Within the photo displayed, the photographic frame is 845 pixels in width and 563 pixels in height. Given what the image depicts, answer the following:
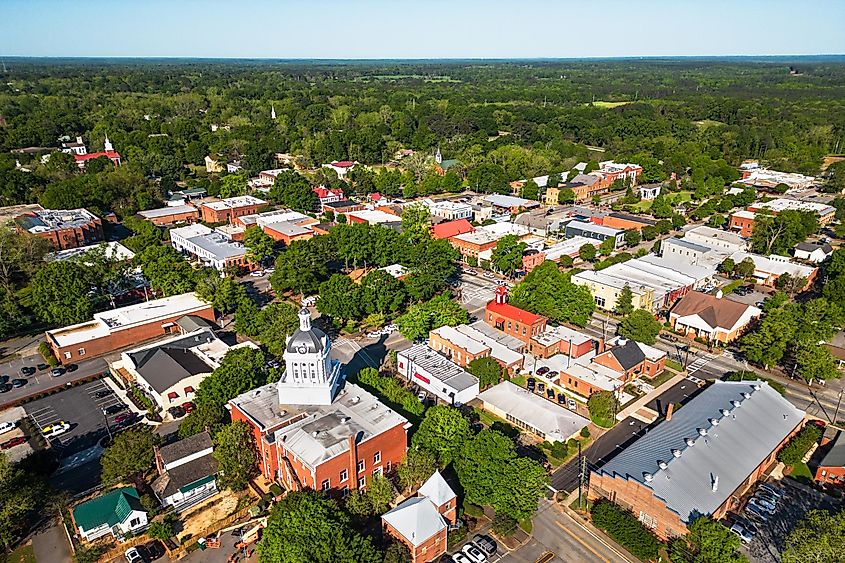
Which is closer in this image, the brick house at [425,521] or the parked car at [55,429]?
the brick house at [425,521]

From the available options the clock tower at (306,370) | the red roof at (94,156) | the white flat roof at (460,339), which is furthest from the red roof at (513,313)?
the red roof at (94,156)

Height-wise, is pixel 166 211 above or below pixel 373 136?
below

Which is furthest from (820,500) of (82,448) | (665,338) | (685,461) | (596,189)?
(596,189)

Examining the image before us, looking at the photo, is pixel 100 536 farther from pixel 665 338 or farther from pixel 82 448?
pixel 665 338

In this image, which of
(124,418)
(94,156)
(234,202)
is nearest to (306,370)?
(124,418)

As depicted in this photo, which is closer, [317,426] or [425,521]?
[425,521]

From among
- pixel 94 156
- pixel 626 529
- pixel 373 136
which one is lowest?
pixel 626 529

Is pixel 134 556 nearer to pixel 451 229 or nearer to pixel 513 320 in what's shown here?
pixel 513 320

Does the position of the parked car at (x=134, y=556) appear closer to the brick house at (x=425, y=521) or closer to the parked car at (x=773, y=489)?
the brick house at (x=425, y=521)
